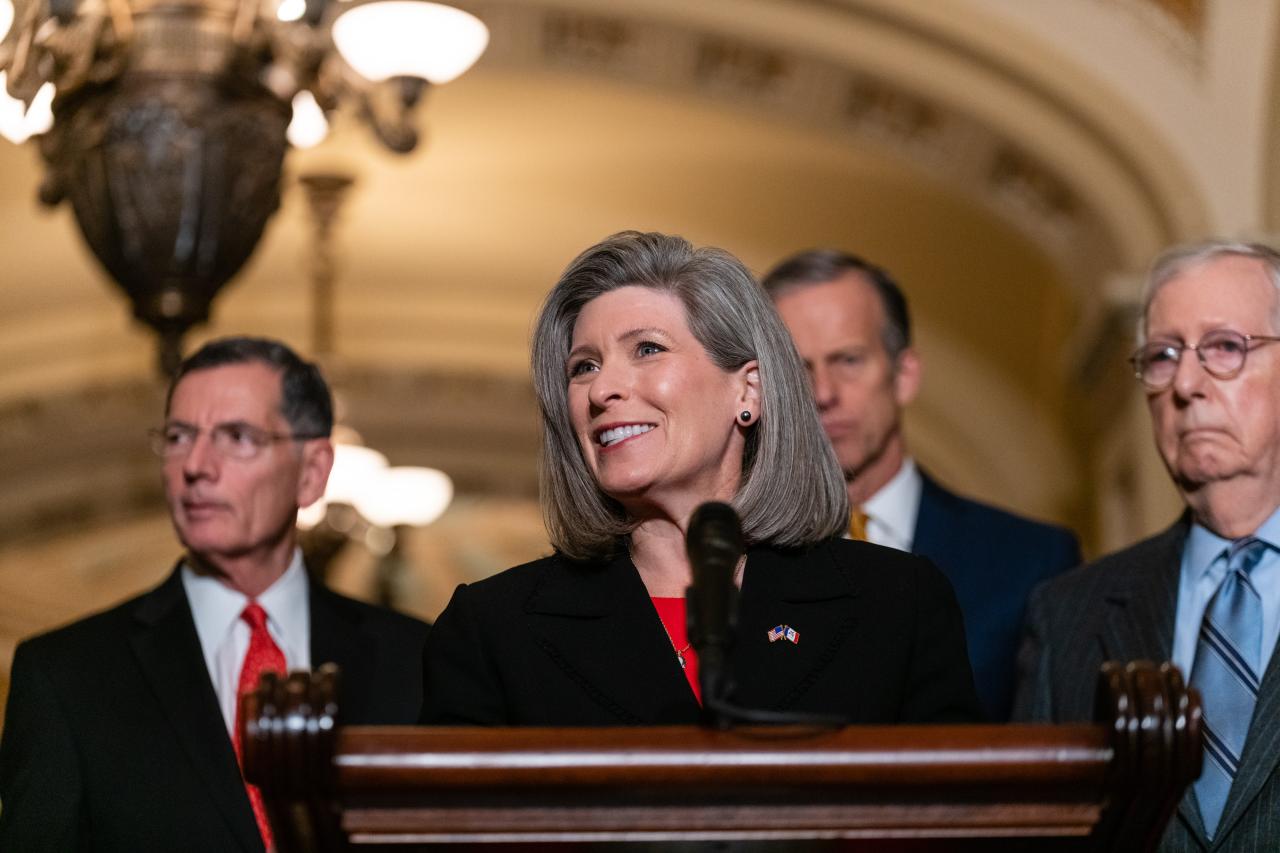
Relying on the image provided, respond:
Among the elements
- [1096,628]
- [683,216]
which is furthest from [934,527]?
[683,216]

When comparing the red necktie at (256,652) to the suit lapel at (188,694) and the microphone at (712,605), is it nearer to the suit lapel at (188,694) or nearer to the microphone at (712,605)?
the suit lapel at (188,694)

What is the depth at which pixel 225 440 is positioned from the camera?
367cm

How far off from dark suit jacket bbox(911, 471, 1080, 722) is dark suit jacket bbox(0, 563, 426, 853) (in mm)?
1123

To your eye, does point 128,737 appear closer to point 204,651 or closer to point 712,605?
point 204,651

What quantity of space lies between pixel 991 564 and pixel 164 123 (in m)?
2.56

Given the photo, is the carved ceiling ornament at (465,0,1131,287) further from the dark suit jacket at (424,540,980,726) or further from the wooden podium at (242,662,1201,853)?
the wooden podium at (242,662,1201,853)

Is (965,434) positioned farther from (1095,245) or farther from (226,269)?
(226,269)

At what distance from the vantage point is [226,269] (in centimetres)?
523

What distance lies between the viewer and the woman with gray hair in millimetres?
2428

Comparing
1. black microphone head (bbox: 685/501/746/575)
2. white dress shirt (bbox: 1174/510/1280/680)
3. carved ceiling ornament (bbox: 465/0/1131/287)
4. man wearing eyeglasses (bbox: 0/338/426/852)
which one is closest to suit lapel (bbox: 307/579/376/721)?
man wearing eyeglasses (bbox: 0/338/426/852)

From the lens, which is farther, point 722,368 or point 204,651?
point 204,651

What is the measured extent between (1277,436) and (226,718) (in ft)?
6.17

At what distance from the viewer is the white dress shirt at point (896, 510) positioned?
4.09 meters

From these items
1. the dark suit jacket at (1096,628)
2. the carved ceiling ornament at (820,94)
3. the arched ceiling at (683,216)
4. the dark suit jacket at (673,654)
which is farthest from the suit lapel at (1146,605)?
the carved ceiling ornament at (820,94)
